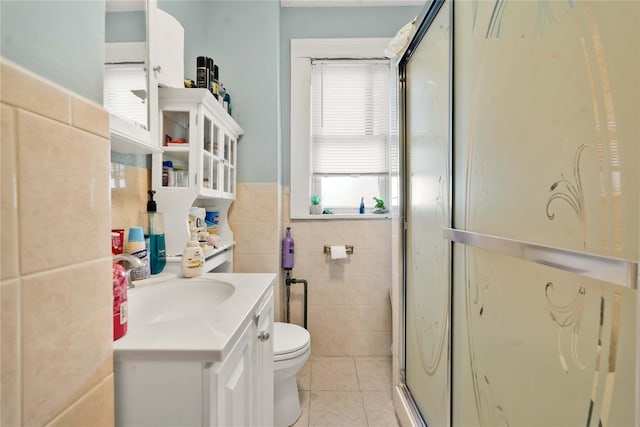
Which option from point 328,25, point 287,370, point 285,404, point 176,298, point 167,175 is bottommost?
point 285,404

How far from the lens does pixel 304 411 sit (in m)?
1.72

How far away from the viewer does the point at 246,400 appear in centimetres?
91

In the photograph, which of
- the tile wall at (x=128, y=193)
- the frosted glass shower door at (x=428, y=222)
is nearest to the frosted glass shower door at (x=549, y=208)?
the frosted glass shower door at (x=428, y=222)

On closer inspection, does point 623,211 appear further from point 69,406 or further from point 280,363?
point 280,363

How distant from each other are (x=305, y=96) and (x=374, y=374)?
1946mm

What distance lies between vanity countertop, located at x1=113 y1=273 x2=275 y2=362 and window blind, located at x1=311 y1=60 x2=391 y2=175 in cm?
133

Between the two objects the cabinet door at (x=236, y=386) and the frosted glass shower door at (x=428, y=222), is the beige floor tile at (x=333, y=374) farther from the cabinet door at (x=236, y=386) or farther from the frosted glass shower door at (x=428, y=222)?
the cabinet door at (x=236, y=386)

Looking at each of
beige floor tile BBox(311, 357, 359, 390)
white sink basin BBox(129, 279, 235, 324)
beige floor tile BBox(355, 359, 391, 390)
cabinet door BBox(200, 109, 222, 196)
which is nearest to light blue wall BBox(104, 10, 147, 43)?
cabinet door BBox(200, 109, 222, 196)

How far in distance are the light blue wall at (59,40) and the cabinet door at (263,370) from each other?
30.2 inches

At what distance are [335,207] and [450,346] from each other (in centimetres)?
150

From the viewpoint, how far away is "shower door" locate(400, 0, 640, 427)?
18.2 inches

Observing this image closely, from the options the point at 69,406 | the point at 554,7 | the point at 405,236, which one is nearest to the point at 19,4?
the point at 69,406

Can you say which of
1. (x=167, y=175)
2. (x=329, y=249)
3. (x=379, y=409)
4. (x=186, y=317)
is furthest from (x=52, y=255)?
(x=329, y=249)

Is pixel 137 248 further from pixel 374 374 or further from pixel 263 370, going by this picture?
pixel 374 374
